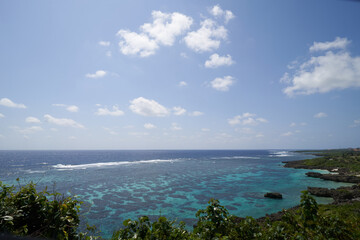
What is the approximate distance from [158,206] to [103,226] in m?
10.2

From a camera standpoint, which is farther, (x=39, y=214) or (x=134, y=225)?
(x=134, y=225)

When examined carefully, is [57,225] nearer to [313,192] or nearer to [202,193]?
[202,193]

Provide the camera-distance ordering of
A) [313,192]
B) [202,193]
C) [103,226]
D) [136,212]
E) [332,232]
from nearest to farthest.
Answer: [332,232], [103,226], [136,212], [313,192], [202,193]

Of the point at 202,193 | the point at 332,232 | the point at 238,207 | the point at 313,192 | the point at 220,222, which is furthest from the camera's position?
the point at 202,193

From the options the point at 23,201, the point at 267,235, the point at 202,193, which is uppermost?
the point at 23,201

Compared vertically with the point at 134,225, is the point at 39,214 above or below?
above

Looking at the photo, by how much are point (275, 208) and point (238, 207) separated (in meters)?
5.78

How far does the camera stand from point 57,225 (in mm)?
4402

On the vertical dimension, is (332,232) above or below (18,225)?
below

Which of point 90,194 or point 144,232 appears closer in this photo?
point 144,232

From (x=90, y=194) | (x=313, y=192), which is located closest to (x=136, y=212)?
(x=90, y=194)

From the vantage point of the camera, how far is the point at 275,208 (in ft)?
96.8

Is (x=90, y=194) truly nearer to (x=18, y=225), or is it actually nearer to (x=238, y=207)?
(x=238, y=207)

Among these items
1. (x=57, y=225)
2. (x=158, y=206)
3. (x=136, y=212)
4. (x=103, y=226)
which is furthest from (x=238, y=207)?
(x=57, y=225)
